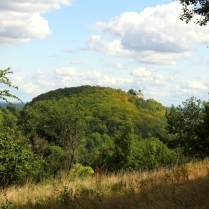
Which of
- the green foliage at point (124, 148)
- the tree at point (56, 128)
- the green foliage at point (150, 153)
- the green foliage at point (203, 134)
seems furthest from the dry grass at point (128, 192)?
the green foliage at point (150, 153)

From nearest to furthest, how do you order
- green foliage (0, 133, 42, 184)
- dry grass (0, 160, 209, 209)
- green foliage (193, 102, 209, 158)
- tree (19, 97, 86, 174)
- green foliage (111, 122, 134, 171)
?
dry grass (0, 160, 209, 209) < green foliage (0, 133, 42, 184) < green foliage (193, 102, 209, 158) < tree (19, 97, 86, 174) < green foliage (111, 122, 134, 171)

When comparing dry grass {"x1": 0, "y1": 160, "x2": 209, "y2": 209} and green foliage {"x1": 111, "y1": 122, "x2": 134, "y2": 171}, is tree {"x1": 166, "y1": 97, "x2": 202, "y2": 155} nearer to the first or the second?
green foliage {"x1": 111, "y1": 122, "x2": 134, "y2": 171}

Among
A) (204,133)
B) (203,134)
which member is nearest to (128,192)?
(204,133)

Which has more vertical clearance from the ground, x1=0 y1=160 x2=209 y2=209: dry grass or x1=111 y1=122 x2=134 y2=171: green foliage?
x1=0 y1=160 x2=209 y2=209: dry grass

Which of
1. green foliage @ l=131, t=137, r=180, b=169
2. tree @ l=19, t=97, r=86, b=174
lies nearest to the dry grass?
tree @ l=19, t=97, r=86, b=174

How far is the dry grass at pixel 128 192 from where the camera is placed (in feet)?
24.2

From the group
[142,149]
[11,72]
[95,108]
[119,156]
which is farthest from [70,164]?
[95,108]

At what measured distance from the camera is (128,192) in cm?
886

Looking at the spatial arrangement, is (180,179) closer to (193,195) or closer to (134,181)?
(134,181)

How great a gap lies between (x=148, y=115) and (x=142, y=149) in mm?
134230

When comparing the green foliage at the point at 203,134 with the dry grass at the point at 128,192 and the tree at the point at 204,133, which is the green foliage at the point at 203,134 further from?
the dry grass at the point at 128,192

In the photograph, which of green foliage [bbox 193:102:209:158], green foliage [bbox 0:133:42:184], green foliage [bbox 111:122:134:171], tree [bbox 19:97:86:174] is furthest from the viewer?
green foliage [bbox 111:122:134:171]

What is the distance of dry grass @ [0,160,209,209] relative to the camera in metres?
7.38

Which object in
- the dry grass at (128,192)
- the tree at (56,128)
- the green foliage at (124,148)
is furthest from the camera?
the green foliage at (124,148)
